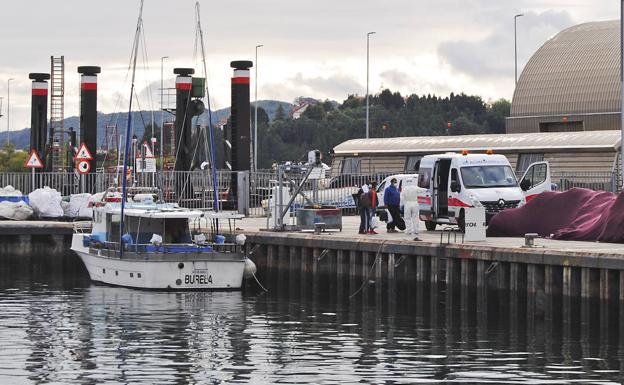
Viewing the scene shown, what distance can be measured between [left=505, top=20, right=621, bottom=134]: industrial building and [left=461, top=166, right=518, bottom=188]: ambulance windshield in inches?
1556

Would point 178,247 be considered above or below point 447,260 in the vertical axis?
above

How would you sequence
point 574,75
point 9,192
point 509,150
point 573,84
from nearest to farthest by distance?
point 9,192
point 509,150
point 573,84
point 574,75

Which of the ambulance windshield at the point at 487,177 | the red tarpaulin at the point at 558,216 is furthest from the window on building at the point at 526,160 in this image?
the red tarpaulin at the point at 558,216

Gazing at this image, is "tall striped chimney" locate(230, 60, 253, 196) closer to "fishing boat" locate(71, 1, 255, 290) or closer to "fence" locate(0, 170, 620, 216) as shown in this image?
"fence" locate(0, 170, 620, 216)

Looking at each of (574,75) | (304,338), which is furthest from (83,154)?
(574,75)

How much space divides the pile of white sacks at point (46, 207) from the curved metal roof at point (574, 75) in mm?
39342

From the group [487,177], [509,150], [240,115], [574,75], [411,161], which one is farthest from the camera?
[574,75]

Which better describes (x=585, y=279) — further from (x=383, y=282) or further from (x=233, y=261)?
(x=233, y=261)

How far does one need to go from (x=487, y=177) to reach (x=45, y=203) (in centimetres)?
1922

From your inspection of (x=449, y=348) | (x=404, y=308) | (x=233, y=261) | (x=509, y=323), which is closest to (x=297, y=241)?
(x=233, y=261)

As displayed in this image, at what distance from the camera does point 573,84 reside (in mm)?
91062

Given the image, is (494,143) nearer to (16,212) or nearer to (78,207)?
(78,207)

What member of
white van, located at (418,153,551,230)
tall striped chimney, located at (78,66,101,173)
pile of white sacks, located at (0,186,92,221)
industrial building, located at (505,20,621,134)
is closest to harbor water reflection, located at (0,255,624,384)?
white van, located at (418,153,551,230)

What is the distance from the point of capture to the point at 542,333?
110 ft
